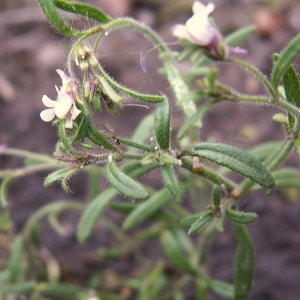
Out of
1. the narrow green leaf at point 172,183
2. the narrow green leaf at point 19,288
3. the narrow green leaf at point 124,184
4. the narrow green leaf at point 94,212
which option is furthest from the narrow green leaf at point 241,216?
the narrow green leaf at point 19,288

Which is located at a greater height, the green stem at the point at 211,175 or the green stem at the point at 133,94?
the green stem at the point at 133,94

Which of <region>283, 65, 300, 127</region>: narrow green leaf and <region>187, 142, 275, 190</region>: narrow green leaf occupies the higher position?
<region>283, 65, 300, 127</region>: narrow green leaf

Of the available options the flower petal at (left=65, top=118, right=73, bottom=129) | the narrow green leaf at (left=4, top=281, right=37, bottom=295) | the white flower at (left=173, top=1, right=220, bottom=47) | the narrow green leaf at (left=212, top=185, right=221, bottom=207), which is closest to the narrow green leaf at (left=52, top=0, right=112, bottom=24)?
the white flower at (left=173, top=1, right=220, bottom=47)

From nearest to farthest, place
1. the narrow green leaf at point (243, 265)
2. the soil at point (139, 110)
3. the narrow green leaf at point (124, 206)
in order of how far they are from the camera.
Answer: the narrow green leaf at point (243, 265), the narrow green leaf at point (124, 206), the soil at point (139, 110)

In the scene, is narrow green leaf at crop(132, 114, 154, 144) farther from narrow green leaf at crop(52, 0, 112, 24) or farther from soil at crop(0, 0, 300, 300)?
narrow green leaf at crop(52, 0, 112, 24)

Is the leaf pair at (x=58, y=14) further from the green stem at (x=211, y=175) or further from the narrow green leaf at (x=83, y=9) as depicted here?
the green stem at (x=211, y=175)

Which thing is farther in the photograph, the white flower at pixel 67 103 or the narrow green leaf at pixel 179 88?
the narrow green leaf at pixel 179 88

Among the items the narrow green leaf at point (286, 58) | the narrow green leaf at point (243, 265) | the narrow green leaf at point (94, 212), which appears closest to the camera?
the narrow green leaf at point (286, 58)

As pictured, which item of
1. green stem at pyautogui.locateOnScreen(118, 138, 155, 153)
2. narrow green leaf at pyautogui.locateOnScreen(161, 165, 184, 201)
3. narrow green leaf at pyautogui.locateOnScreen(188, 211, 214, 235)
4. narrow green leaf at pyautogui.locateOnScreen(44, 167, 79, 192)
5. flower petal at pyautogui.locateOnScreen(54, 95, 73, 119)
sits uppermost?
flower petal at pyautogui.locateOnScreen(54, 95, 73, 119)
